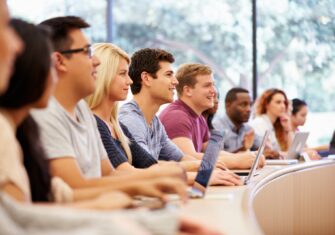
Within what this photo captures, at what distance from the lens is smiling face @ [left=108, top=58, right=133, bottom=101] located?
3.71 metres

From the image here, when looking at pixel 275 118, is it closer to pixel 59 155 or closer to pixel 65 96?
pixel 65 96

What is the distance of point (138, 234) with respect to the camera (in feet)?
4.50

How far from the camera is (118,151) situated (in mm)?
3584

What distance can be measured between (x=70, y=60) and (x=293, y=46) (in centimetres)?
607

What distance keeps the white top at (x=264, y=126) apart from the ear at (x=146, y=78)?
270 centimetres

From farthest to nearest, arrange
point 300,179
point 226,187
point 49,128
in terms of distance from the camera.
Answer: point 300,179, point 226,187, point 49,128

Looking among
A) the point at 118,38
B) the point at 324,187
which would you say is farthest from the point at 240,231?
the point at 118,38

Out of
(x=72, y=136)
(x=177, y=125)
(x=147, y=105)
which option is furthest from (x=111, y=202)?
(x=177, y=125)

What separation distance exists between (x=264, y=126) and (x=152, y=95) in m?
2.96

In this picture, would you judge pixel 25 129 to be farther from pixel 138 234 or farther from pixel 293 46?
pixel 293 46

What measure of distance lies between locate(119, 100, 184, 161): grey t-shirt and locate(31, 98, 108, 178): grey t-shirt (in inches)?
42.0

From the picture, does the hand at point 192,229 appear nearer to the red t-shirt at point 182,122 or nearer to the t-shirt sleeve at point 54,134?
the t-shirt sleeve at point 54,134

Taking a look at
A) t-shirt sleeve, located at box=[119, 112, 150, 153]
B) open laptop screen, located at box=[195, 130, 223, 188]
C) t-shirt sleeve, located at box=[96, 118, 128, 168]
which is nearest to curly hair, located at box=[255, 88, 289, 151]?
t-shirt sleeve, located at box=[119, 112, 150, 153]

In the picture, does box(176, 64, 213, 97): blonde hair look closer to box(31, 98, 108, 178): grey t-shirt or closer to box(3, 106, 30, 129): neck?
box(31, 98, 108, 178): grey t-shirt
